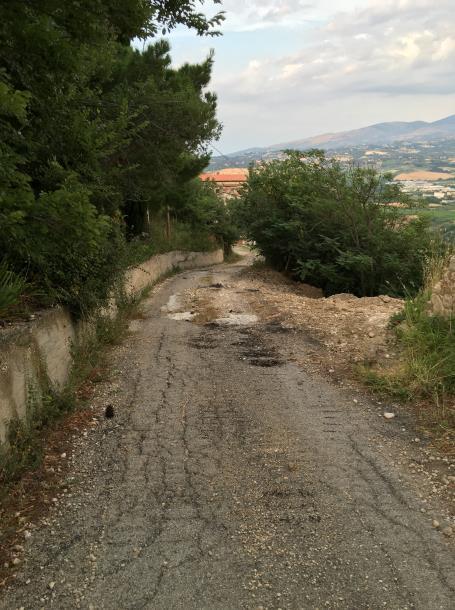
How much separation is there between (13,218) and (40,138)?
2.65 m

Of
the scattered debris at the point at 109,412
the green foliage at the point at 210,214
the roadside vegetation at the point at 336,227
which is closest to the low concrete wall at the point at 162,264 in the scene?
the green foliage at the point at 210,214

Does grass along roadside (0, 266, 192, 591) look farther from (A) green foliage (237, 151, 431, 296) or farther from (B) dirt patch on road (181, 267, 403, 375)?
(A) green foliage (237, 151, 431, 296)

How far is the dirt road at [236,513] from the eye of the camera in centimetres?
275

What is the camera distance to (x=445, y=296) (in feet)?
19.7

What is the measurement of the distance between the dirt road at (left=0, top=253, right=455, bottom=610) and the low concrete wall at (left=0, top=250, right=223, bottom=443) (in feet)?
2.06

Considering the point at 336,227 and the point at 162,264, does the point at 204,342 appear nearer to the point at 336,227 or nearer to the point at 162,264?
the point at 336,227

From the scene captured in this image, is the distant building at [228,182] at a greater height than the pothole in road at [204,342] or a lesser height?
greater

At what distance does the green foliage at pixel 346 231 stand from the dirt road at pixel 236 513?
10419 mm

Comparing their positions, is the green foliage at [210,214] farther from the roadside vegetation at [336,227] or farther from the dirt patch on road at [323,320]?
the dirt patch on road at [323,320]

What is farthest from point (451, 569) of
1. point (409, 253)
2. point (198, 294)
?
point (409, 253)

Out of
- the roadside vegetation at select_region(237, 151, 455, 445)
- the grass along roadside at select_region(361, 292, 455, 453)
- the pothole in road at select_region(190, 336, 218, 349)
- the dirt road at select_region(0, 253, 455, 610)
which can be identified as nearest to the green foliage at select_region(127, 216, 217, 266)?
the roadside vegetation at select_region(237, 151, 455, 445)

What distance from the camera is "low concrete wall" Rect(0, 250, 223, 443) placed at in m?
3.97

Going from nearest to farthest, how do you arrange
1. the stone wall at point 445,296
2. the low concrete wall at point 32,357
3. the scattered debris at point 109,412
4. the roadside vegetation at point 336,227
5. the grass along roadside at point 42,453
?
1. the grass along roadside at point 42,453
2. the low concrete wall at point 32,357
3. the scattered debris at point 109,412
4. the stone wall at point 445,296
5. the roadside vegetation at point 336,227

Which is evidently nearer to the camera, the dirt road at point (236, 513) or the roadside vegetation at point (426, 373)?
the dirt road at point (236, 513)
